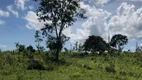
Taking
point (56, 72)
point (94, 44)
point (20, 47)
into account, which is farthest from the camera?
point (94, 44)

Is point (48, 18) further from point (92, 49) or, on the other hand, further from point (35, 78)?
point (92, 49)

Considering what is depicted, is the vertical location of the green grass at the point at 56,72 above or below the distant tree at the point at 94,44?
below

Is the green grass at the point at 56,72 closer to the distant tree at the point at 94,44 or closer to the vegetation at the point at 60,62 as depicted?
the vegetation at the point at 60,62

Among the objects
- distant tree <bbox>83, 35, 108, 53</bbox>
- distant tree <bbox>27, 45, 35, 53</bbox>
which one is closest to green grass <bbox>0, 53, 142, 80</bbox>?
distant tree <bbox>27, 45, 35, 53</bbox>

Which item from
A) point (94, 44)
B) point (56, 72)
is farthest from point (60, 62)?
point (94, 44)

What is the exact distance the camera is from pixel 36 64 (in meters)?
44.2

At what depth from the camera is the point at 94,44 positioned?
8906 cm

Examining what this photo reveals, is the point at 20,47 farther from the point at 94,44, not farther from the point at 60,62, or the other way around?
the point at 94,44

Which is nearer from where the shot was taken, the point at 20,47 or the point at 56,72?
the point at 56,72

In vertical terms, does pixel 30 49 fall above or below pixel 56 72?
above

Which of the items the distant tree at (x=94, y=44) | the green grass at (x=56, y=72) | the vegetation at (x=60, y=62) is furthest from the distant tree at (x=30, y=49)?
the distant tree at (x=94, y=44)

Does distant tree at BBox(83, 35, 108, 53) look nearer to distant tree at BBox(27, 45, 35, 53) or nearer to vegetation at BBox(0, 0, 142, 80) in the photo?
vegetation at BBox(0, 0, 142, 80)

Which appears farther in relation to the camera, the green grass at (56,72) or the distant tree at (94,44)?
the distant tree at (94,44)

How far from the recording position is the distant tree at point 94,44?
285 ft
